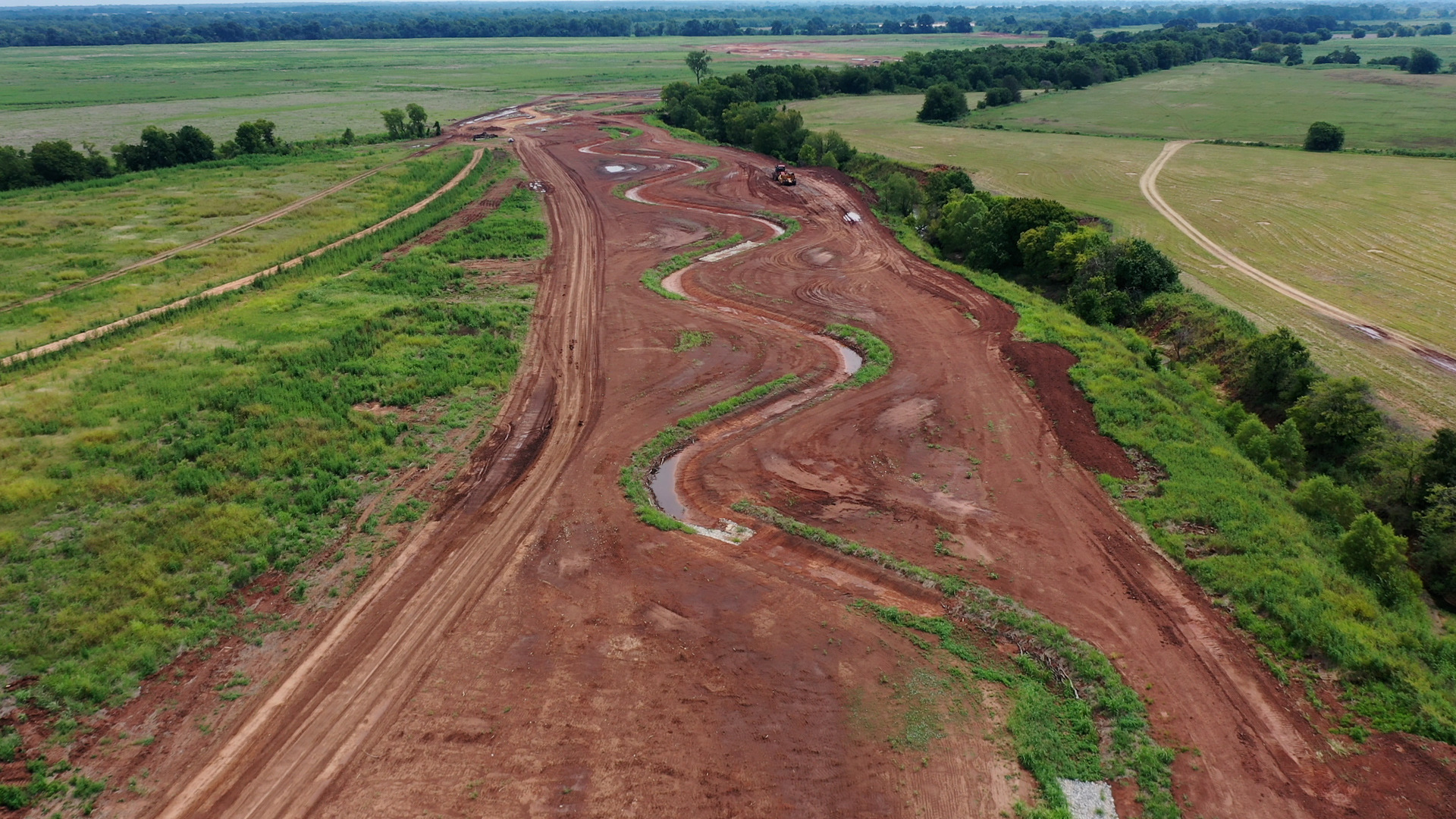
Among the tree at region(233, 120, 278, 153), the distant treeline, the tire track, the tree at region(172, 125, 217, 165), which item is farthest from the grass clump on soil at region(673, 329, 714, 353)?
the tree at region(233, 120, 278, 153)

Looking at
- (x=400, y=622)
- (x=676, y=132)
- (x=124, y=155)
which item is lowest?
(x=400, y=622)

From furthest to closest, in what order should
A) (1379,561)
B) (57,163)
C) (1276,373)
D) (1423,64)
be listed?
(1423,64), (57,163), (1276,373), (1379,561)

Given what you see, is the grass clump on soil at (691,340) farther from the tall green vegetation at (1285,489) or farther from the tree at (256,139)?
the tree at (256,139)

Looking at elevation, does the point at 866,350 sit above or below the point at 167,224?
below

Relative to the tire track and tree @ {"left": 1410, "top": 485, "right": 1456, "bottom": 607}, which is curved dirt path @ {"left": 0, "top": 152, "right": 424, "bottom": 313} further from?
tree @ {"left": 1410, "top": 485, "right": 1456, "bottom": 607}

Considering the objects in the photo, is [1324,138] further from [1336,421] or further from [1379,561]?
[1379,561]

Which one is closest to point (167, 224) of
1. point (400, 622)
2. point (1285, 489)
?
point (400, 622)
